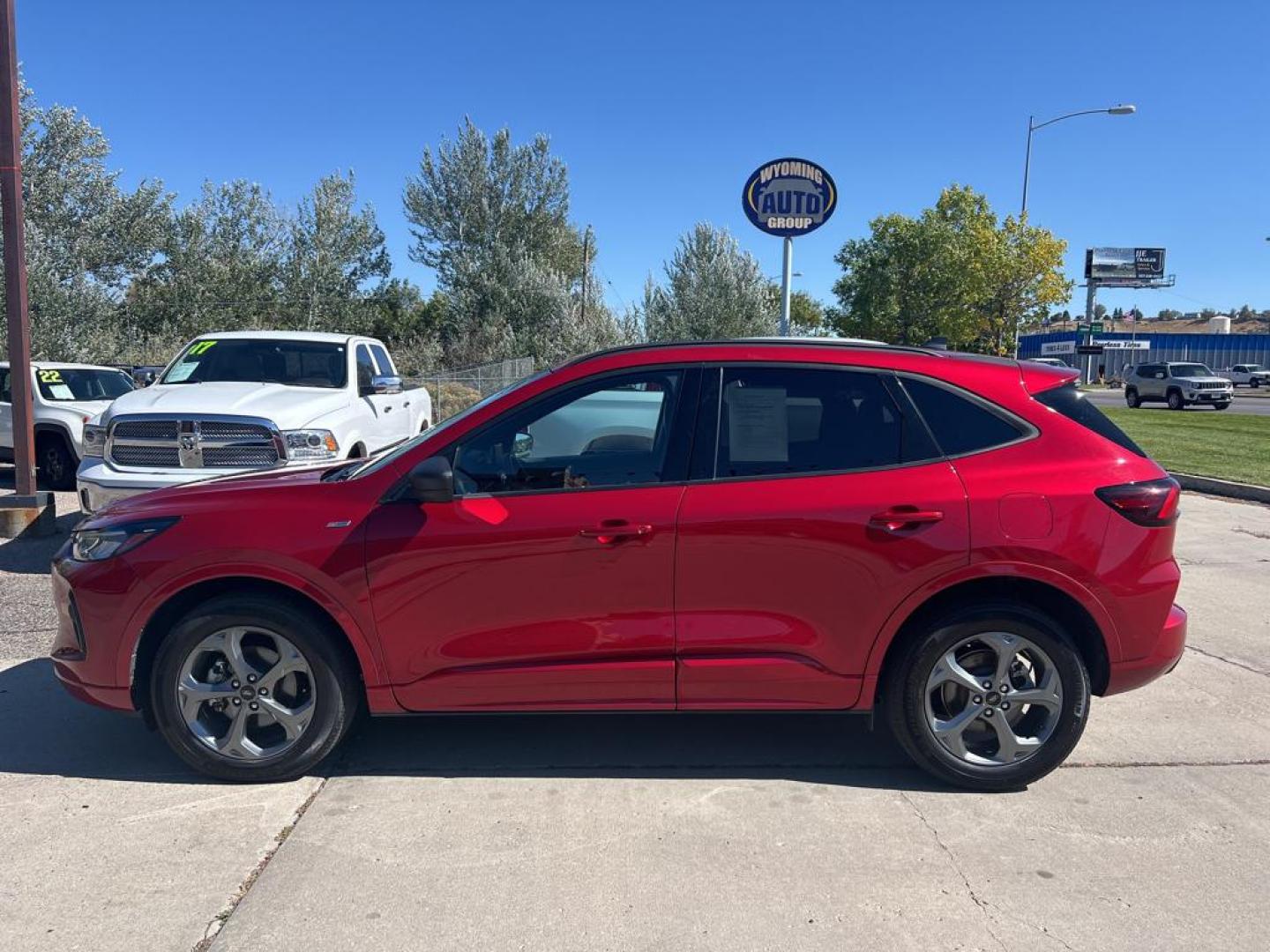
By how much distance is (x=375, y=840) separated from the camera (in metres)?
3.41

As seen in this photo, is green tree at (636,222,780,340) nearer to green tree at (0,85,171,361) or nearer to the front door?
green tree at (0,85,171,361)

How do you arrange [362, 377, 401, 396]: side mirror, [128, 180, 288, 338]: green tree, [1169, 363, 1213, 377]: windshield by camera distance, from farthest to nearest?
[1169, 363, 1213, 377]: windshield < [128, 180, 288, 338]: green tree < [362, 377, 401, 396]: side mirror

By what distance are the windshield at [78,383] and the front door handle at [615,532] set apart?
10761mm

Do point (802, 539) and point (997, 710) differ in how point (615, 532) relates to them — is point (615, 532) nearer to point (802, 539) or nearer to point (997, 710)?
point (802, 539)

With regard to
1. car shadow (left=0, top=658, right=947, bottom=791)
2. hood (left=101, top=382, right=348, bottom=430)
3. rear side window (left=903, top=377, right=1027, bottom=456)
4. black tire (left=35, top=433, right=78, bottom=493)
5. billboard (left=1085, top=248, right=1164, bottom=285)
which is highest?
billboard (left=1085, top=248, right=1164, bottom=285)

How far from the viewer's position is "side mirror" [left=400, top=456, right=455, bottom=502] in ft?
11.8

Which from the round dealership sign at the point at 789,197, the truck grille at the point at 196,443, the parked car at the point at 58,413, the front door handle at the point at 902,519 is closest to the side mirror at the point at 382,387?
the truck grille at the point at 196,443

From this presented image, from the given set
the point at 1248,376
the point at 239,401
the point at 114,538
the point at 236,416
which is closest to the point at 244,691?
the point at 114,538

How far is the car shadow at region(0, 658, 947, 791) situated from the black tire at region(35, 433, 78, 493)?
7994mm

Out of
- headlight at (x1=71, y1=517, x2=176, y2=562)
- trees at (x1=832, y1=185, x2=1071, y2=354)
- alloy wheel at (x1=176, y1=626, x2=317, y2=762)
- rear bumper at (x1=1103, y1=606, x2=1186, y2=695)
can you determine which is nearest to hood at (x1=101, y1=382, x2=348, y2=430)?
headlight at (x1=71, y1=517, x2=176, y2=562)

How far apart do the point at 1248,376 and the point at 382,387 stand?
68.8 m

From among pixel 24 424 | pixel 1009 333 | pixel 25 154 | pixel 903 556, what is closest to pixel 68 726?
pixel 903 556

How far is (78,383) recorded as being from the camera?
1227cm

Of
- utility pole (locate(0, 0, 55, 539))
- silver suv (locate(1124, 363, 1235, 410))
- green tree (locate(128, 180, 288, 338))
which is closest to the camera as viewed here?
utility pole (locate(0, 0, 55, 539))
